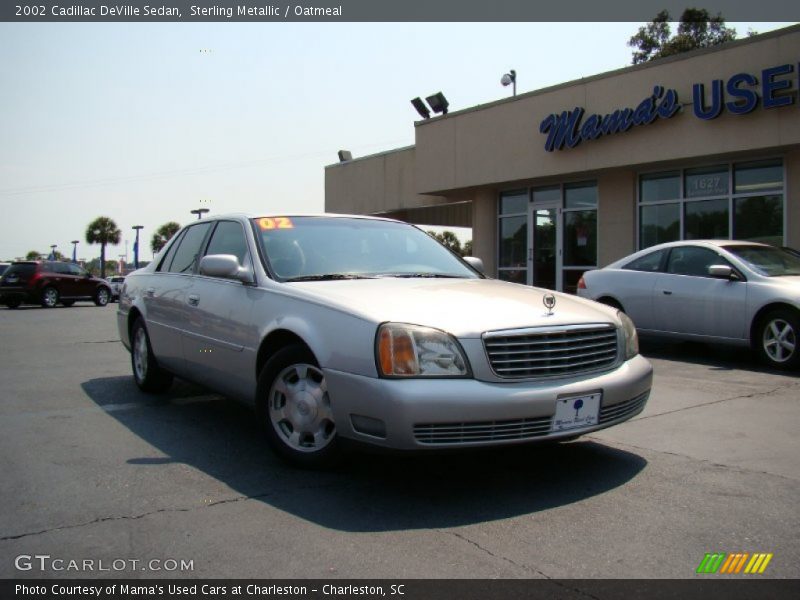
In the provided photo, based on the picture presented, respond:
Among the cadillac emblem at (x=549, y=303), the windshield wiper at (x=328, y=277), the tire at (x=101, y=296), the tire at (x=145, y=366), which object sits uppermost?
the windshield wiper at (x=328, y=277)

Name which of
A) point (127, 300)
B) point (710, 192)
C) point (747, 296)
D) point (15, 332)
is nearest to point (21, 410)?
point (127, 300)

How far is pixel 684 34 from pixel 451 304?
40674 mm

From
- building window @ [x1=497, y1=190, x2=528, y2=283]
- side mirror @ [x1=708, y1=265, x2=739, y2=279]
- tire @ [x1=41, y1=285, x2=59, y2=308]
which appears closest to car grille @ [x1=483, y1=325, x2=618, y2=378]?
side mirror @ [x1=708, y1=265, x2=739, y2=279]

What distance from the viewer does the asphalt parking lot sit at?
9.46ft

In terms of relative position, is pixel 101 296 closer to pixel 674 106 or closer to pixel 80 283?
pixel 80 283

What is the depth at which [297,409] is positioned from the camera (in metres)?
4.02

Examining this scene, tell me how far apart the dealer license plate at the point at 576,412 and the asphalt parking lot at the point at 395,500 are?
342 millimetres

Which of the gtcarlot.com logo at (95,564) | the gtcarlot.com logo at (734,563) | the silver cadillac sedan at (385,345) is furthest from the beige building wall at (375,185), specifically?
the gtcarlot.com logo at (95,564)

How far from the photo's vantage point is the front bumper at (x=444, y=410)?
11.2ft

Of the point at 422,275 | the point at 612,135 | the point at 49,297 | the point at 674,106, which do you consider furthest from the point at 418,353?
the point at 49,297

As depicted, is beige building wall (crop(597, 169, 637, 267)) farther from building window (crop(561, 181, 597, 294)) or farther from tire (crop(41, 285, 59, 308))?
tire (crop(41, 285, 59, 308))

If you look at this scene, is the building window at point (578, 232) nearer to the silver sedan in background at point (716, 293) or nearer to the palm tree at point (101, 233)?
the silver sedan in background at point (716, 293)

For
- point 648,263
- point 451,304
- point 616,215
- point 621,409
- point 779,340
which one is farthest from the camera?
point 616,215

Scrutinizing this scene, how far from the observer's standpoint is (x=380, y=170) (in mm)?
22688
